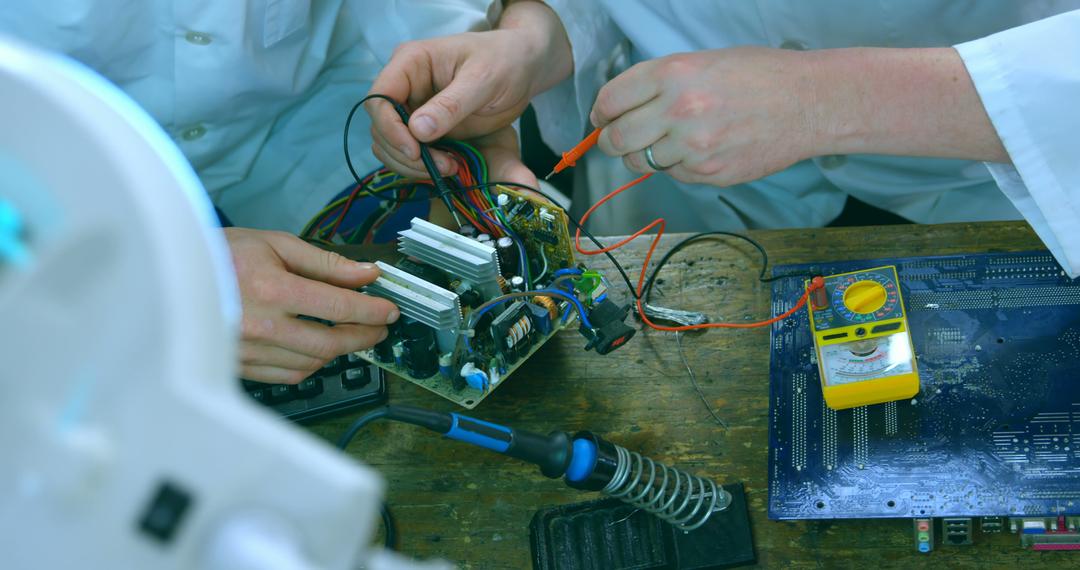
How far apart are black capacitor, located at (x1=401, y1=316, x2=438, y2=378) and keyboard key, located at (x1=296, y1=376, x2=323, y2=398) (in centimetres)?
14

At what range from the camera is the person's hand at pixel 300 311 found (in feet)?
3.77

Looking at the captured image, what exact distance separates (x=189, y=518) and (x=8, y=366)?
0.41 ft

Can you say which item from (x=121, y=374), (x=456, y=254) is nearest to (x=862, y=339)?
(x=456, y=254)

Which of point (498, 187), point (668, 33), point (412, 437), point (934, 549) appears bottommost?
point (412, 437)

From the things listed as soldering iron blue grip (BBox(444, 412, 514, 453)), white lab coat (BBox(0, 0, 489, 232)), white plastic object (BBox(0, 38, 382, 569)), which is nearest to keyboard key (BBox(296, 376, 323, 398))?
soldering iron blue grip (BBox(444, 412, 514, 453))

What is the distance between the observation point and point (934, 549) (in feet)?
3.37

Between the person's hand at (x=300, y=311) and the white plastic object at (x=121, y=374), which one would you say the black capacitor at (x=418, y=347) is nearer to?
the person's hand at (x=300, y=311)

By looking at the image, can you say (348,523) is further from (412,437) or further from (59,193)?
(412,437)

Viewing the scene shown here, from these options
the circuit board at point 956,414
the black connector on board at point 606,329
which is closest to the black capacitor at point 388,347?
the black connector on board at point 606,329

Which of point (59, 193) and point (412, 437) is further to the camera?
point (412, 437)

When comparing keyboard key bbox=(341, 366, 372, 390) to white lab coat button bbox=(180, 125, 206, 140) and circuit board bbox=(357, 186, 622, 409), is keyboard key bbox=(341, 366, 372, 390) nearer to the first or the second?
circuit board bbox=(357, 186, 622, 409)

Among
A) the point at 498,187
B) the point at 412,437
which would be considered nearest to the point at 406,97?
the point at 498,187

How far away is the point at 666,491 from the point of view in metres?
1.05

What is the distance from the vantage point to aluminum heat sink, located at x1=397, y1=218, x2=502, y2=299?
112 centimetres
